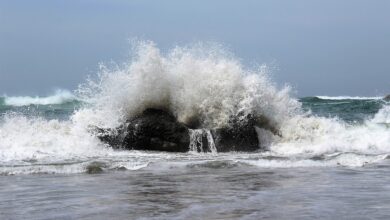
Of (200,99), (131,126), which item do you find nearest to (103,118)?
(131,126)

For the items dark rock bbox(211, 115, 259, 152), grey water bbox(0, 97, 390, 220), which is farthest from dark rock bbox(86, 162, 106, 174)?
dark rock bbox(211, 115, 259, 152)

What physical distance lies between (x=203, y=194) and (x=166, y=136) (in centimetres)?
581

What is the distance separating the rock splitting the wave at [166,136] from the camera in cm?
1230

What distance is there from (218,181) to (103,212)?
2.42 metres

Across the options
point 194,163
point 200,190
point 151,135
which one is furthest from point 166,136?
point 200,190

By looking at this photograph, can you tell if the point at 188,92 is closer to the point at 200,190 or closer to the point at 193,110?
the point at 193,110

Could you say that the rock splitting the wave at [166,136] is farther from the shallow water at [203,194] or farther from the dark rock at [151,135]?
the shallow water at [203,194]

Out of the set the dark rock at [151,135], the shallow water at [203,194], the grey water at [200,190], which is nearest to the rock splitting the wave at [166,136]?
the dark rock at [151,135]

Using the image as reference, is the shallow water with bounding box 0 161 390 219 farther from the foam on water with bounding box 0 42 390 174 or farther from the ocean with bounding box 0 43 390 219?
the foam on water with bounding box 0 42 390 174

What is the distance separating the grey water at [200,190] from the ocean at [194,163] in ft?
0.04

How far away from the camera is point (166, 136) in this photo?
12391mm

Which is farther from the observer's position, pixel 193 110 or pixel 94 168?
pixel 193 110

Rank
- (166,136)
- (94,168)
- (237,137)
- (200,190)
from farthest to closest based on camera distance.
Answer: (237,137), (166,136), (94,168), (200,190)

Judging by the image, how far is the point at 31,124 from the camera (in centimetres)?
1447
